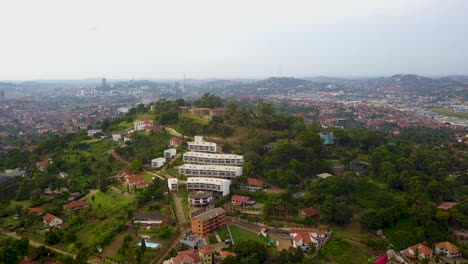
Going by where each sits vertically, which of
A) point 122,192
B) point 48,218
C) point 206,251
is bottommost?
point 48,218

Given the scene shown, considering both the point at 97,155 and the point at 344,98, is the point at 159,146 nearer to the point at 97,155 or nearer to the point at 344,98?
the point at 97,155

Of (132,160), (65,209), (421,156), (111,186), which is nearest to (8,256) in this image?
(65,209)

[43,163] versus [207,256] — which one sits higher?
[43,163]

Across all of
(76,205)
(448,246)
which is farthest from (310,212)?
(76,205)

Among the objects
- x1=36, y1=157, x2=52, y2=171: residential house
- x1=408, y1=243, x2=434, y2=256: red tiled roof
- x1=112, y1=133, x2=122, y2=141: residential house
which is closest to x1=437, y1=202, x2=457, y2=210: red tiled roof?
x1=408, y1=243, x2=434, y2=256: red tiled roof

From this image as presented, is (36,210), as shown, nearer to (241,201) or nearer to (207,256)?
(207,256)

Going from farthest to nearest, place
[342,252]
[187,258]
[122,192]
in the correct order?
[122,192] → [342,252] → [187,258]
